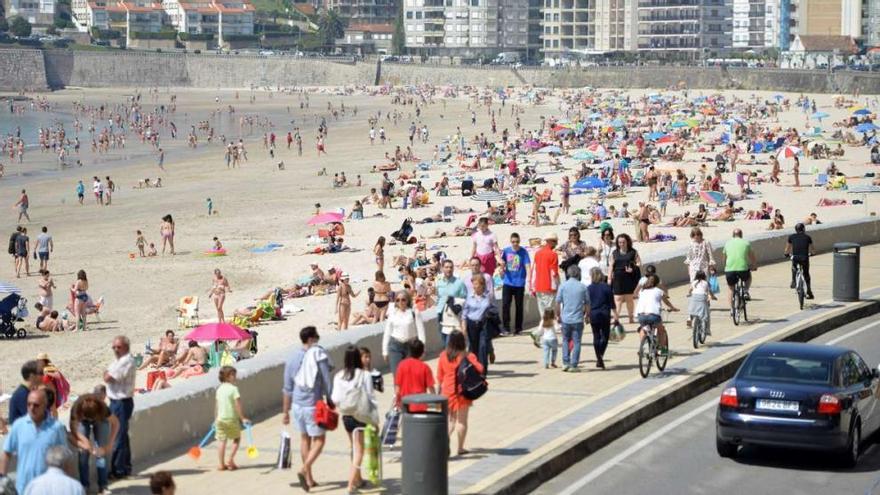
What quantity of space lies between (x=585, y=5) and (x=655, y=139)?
117 meters

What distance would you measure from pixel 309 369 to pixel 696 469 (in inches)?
130

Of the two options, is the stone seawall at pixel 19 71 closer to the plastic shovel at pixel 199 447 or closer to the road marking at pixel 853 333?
the road marking at pixel 853 333

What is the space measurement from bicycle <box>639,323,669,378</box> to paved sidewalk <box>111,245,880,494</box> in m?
0.11

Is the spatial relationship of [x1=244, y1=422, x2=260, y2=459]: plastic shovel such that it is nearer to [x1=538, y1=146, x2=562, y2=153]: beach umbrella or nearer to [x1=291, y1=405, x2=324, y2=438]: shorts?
[x1=291, y1=405, x2=324, y2=438]: shorts

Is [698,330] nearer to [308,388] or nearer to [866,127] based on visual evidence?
[308,388]

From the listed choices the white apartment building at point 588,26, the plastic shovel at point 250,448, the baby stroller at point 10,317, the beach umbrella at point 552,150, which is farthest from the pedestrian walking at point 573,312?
the white apartment building at point 588,26

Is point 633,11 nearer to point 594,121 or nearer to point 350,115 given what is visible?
point 350,115

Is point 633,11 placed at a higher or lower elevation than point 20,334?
higher

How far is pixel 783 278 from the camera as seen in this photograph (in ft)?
76.1

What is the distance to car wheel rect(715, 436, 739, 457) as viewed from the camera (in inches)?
477

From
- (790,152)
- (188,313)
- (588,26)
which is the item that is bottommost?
(188,313)

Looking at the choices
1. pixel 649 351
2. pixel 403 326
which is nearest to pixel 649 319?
pixel 649 351

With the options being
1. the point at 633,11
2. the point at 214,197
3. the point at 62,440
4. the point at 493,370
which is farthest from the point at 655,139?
the point at 633,11

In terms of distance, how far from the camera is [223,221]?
4394 cm
